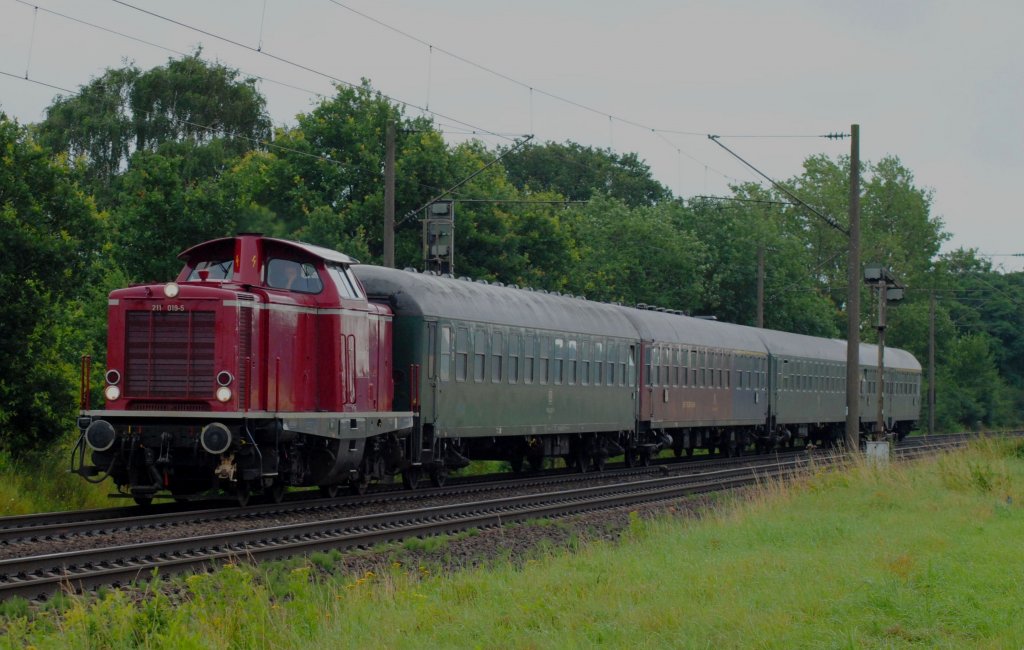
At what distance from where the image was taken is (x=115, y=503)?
20328mm

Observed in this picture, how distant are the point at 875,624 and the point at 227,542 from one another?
25.0ft

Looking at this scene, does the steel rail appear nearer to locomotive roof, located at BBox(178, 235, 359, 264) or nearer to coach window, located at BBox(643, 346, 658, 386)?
locomotive roof, located at BBox(178, 235, 359, 264)

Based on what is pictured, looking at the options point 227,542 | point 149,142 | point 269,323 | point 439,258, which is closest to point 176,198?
point 439,258

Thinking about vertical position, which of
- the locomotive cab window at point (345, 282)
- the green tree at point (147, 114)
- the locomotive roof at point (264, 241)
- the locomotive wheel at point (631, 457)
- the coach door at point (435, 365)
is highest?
the green tree at point (147, 114)

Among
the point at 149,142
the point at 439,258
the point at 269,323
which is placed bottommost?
the point at 269,323

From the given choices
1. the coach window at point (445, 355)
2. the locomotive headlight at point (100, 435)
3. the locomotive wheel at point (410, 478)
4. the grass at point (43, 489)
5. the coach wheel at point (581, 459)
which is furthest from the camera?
the coach wheel at point (581, 459)

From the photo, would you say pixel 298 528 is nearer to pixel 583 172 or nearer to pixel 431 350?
pixel 431 350

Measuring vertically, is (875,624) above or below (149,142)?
below

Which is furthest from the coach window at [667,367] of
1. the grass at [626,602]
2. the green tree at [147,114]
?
the green tree at [147,114]

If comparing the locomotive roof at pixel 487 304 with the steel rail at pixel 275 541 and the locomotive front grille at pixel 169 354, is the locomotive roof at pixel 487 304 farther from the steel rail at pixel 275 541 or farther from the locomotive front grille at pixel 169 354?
the locomotive front grille at pixel 169 354

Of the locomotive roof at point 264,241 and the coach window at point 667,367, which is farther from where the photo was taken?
the coach window at point 667,367

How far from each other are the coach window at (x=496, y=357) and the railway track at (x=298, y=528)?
6.79ft

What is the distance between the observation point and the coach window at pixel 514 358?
1001 inches

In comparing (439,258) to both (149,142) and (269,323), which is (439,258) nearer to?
(269,323)
